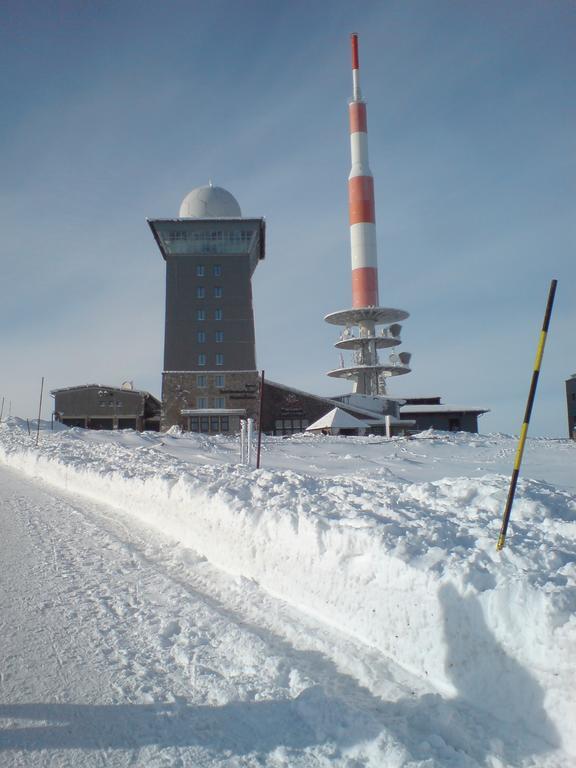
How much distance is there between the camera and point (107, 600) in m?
5.38

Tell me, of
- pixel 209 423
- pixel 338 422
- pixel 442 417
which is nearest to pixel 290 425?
pixel 209 423

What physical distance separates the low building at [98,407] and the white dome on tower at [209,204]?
17363 millimetres

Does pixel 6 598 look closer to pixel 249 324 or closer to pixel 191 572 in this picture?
pixel 191 572

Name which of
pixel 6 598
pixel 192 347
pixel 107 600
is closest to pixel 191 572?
pixel 107 600

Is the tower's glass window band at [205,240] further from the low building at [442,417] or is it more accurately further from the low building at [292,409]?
the low building at [442,417]

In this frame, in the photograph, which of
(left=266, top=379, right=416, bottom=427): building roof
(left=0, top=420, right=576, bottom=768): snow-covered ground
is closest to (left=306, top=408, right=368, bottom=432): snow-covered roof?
(left=266, top=379, right=416, bottom=427): building roof

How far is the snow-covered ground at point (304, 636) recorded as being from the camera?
320cm

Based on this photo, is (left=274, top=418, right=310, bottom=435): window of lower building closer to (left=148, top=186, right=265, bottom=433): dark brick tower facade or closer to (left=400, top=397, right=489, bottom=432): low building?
(left=148, top=186, right=265, bottom=433): dark brick tower facade

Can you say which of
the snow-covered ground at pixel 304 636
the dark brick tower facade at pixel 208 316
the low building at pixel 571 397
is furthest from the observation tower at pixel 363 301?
the snow-covered ground at pixel 304 636

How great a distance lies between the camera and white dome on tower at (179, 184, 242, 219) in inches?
2127

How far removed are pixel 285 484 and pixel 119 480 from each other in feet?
14.3

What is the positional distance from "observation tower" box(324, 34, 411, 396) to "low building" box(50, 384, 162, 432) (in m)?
20.1

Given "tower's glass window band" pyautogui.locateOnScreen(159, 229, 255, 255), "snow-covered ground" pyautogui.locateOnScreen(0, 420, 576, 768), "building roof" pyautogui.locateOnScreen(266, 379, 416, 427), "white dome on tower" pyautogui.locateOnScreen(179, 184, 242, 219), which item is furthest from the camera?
"white dome on tower" pyautogui.locateOnScreen(179, 184, 242, 219)

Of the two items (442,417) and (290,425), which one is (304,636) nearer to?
(290,425)
